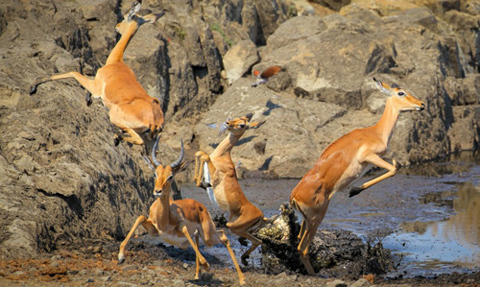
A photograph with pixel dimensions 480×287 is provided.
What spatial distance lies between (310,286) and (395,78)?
1076 centimetres

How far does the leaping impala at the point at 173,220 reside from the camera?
7.05m

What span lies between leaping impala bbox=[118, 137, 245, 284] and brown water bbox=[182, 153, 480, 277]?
1320 mm

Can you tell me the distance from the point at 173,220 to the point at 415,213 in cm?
557

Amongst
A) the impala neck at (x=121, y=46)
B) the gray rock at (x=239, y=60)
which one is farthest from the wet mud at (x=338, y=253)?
the gray rock at (x=239, y=60)

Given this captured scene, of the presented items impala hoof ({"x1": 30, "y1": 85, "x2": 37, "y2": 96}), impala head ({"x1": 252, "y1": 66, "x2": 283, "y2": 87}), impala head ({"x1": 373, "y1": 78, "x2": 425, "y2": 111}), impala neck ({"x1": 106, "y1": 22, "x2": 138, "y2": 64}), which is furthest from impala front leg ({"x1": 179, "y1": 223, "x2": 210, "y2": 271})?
impala head ({"x1": 252, "y1": 66, "x2": 283, "y2": 87})

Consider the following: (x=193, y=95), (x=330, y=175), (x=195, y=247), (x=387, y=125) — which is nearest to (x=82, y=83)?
(x=195, y=247)

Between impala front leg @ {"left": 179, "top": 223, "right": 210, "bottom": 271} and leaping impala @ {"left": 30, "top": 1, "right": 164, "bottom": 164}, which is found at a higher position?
leaping impala @ {"left": 30, "top": 1, "right": 164, "bottom": 164}

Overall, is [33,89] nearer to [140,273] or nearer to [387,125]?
[140,273]

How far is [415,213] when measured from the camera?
38.2 ft

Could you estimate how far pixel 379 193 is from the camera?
1291cm

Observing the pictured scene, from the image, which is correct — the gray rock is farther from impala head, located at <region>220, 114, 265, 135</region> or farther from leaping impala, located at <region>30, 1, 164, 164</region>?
impala head, located at <region>220, 114, 265, 135</region>

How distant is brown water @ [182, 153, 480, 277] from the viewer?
30.1 ft

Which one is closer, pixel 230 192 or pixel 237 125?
pixel 230 192

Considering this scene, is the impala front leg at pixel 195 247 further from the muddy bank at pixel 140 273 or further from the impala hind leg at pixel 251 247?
the impala hind leg at pixel 251 247
